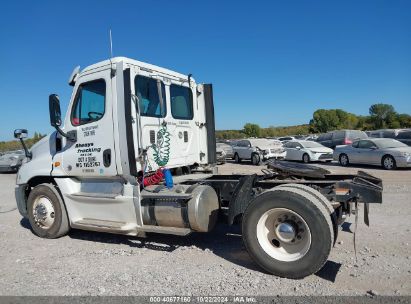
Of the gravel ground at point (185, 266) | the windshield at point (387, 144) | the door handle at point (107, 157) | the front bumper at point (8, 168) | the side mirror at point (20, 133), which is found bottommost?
the gravel ground at point (185, 266)

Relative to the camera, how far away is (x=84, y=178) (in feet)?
19.7

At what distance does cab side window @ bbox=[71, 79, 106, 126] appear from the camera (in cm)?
554

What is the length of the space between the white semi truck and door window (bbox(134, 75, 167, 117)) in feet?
0.05

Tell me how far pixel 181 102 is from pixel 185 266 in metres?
2.91

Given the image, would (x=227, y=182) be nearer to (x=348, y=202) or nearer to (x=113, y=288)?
(x=348, y=202)

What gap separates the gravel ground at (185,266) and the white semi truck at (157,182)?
336 millimetres

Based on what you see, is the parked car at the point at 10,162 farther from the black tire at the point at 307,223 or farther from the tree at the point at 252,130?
the tree at the point at 252,130

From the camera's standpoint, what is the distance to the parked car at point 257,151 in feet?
70.7

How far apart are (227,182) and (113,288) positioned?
2.13 m

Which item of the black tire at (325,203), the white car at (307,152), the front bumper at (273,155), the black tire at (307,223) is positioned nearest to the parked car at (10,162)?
the front bumper at (273,155)

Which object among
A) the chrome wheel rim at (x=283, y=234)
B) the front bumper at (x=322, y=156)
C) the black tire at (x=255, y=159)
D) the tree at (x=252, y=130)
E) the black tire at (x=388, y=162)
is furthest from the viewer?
the tree at (x=252, y=130)

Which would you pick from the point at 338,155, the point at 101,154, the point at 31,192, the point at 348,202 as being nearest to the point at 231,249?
the point at 348,202

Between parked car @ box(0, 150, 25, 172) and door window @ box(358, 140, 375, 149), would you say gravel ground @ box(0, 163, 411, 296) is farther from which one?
parked car @ box(0, 150, 25, 172)

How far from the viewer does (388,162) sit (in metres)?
15.8
